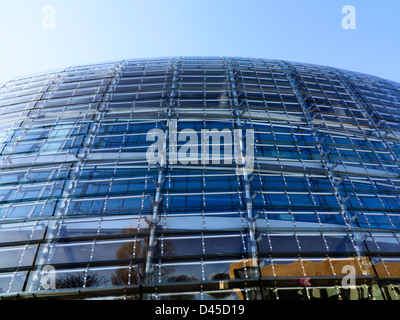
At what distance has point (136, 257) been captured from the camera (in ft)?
23.8

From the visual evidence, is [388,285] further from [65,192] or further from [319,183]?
[65,192]

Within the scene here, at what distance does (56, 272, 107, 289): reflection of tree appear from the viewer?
689 cm

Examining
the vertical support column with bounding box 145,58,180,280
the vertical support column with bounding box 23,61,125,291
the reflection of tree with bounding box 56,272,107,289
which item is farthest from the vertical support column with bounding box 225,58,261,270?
the vertical support column with bounding box 23,61,125,291

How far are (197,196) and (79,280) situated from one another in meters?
3.73

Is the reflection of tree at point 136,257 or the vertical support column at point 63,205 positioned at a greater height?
the vertical support column at point 63,205

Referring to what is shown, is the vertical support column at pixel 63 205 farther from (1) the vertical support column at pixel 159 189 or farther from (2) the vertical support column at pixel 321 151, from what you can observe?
(2) the vertical support column at pixel 321 151

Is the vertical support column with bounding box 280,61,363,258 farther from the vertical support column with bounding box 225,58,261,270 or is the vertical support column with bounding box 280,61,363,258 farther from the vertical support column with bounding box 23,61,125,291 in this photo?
the vertical support column with bounding box 23,61,125,291

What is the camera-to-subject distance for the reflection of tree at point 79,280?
689 centimetres

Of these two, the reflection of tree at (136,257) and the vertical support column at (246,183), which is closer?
the reflection of tree at (136,257)

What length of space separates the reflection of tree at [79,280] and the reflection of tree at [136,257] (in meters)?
0.37

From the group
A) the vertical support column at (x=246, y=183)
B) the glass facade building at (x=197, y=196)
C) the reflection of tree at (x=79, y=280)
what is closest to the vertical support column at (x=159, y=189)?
the glass facade building at (x=197, y=196)

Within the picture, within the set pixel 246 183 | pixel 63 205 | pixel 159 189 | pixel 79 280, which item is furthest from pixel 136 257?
pixel 246 183

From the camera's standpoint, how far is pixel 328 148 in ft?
34.4
